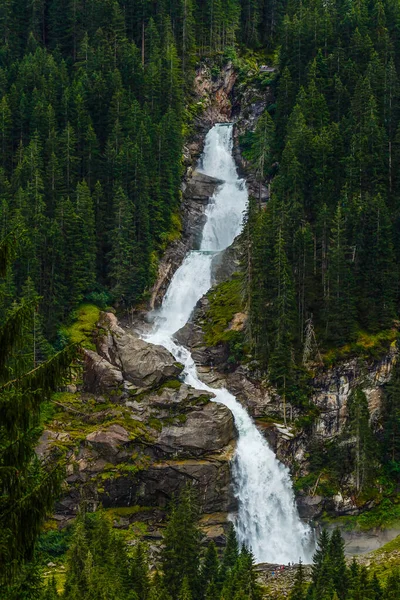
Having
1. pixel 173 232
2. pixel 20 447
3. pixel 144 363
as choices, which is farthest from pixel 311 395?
pixel 20 447

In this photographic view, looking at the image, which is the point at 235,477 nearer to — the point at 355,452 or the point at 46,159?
the point at 355,452

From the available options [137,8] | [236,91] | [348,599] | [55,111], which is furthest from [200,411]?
[137,8]

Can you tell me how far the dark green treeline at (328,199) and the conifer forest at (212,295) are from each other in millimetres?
283

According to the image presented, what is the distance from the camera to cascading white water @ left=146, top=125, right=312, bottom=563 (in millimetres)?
75750

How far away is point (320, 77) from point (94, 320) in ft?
150

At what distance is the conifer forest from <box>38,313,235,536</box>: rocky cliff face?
186mm

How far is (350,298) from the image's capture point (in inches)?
3445

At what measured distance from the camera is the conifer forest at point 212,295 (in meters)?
71.7

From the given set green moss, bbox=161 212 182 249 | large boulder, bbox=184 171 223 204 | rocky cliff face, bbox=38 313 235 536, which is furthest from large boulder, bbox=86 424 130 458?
large boulder, bbox=184 171 223 204

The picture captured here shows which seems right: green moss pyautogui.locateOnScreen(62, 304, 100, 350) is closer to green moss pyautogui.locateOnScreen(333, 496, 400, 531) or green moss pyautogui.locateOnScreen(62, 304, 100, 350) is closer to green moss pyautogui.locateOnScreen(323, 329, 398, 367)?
green moss pyautogui.locateOnScreen(323, 329, 398, 367)

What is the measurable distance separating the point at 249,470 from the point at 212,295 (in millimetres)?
24042

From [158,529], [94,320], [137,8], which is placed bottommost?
[158,529]

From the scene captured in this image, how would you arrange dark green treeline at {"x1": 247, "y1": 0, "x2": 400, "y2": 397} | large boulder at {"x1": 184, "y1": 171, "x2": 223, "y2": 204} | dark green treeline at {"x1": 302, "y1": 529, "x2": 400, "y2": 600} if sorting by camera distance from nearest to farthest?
dark green treeline at {"x1": 302, "y1": 529, "x2": 400, "y2": 600}
dark green treeline at {"x1": 247, "y1": 0, "x2": 400, "y2": 397}
large boulder at {"x1": 184, "y1": 171, "x2": 223, "y2": 204}

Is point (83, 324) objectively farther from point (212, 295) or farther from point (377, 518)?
point (377, 518)
